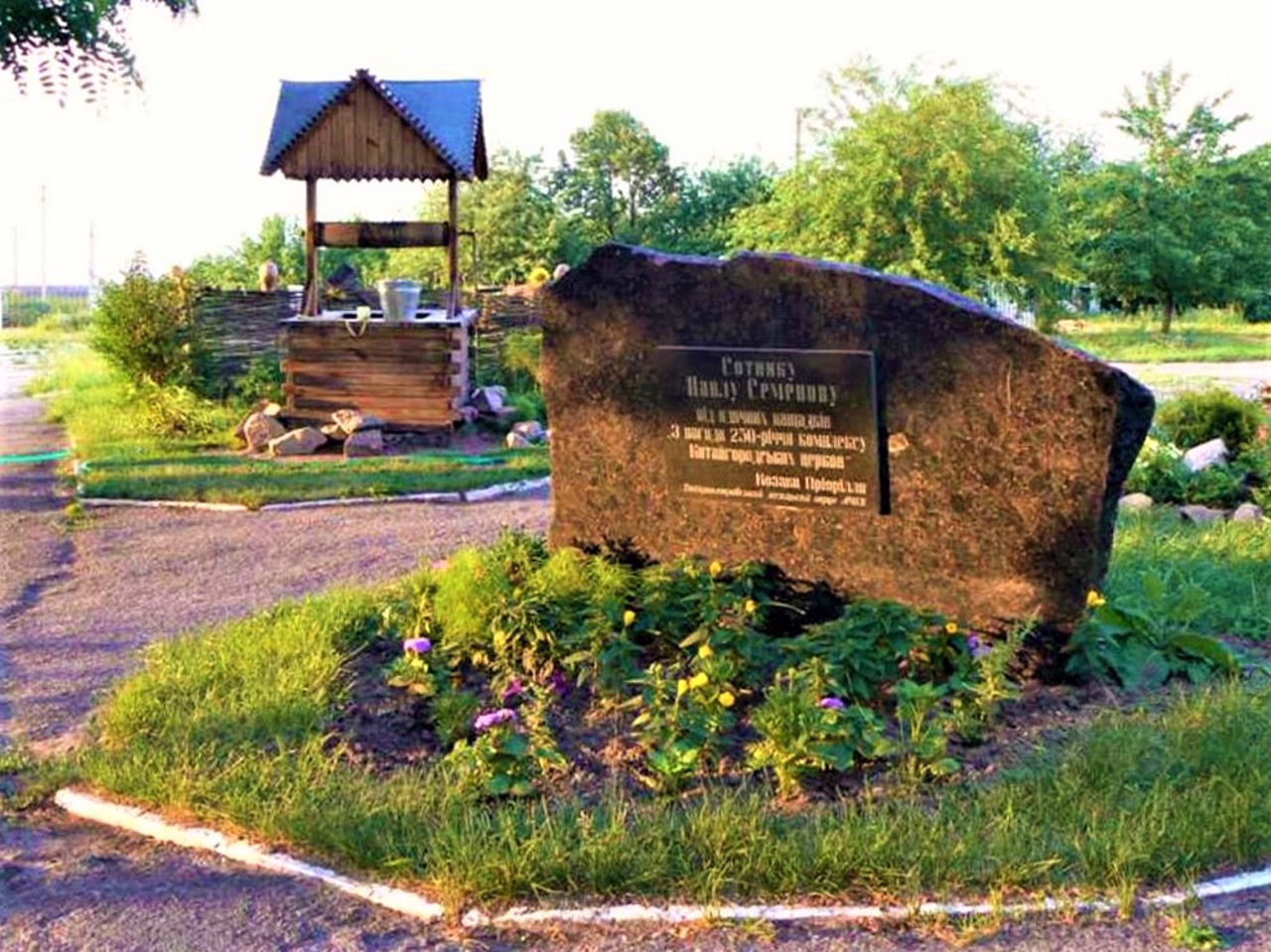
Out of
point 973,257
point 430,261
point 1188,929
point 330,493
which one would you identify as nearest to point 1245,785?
point 1188,929

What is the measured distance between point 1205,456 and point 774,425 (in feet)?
18.9

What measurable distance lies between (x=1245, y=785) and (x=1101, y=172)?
43972 millimetres

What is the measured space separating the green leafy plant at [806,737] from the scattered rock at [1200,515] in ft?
16.8

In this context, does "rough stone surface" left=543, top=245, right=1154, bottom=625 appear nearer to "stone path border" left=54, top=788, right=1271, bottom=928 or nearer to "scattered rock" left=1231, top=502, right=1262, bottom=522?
"stone path border" left=54, top=788, right=1271, bottom=928

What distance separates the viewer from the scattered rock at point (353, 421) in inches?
556

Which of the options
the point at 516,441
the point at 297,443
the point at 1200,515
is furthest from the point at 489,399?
the point at 1200,515

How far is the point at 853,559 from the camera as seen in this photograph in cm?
606

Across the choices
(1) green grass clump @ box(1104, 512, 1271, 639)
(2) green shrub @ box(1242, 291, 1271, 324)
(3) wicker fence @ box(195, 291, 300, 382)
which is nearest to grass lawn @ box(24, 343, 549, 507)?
(3) wicker fence @ box(195, 291, 300, 382)

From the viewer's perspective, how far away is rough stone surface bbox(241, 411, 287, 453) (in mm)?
14359

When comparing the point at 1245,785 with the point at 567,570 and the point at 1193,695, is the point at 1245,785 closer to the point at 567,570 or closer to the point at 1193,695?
the point at 1193,695

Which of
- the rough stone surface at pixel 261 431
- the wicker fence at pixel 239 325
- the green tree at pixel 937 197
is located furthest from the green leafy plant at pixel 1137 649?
the green tree at pixel 937 197

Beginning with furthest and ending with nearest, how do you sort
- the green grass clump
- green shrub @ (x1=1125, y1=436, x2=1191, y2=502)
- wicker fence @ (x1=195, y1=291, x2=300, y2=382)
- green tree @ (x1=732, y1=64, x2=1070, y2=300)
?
green tree @ (x1=732, y1=64, x2=1070, y2=300) → wicker fence @ (x1=195, y1=291, x2=300, y2=382) → green shrub @ (x1=1125, y1=436, x2=1191, y2=502) → the green grass clump

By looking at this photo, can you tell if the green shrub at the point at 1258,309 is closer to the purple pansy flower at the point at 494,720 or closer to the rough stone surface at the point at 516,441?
the rough stone surface at the point at 516,441

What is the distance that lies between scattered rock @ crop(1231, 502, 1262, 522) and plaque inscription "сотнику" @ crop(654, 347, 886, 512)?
13.4ft
